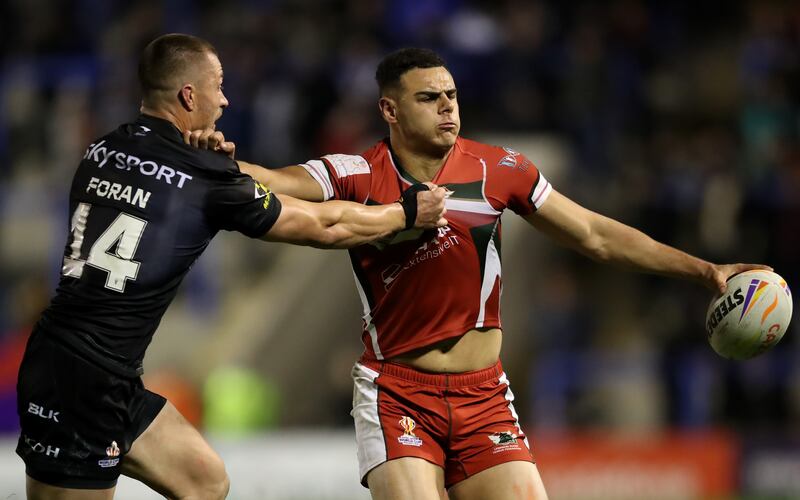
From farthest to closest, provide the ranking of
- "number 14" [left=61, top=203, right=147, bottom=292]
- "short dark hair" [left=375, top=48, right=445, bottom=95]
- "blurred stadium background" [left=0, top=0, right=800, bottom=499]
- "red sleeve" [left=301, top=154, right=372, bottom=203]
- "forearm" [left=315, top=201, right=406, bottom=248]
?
1. "blurred stadium background" [left=0, top=0, right=800, bottom=499]
2. "short dark hair" [left=375, top=48, right=445, bottom=95]
3. "red sleeve" [left=301, top=154, right=372, bottom=203]
4. "forearm" [left=315, top=201, right=406, bottom=248]
5. "number 14" [left=61, top=203, right=147, bottom=292]

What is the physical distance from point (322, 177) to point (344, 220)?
45 cm

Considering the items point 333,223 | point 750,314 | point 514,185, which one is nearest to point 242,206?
point 333,223

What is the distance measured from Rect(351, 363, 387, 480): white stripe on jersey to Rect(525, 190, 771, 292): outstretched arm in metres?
1.18

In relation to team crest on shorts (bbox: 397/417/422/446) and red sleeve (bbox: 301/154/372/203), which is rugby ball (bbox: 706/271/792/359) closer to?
team crest on shorts (bbox: 397/417/422/446)

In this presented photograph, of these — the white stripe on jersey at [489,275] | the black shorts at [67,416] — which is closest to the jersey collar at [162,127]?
the black shorts at [67,416]

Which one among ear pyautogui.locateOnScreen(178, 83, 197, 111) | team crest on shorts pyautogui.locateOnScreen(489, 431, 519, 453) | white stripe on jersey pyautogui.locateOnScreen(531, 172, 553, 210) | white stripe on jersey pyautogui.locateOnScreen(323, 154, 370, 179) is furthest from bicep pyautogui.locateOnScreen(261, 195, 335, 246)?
team crest on shorts pyautogui.locateOnScreen(489, 431, 519, 453)

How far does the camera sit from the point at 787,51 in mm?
15422

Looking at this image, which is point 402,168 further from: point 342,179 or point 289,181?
point 289,181

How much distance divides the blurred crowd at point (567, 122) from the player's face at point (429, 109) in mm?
7983

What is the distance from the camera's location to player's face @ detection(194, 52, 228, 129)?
5.88m

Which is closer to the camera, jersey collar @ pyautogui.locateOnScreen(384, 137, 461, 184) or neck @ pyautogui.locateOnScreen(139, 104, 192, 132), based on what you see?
neck @ pyautogui.locateOnScreen(139, 104, 192, 132)

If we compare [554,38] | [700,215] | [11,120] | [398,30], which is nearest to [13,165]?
[11,120]

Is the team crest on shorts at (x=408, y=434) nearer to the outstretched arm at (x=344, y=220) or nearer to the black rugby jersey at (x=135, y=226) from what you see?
the outstretched arm at (x=344, y=220)

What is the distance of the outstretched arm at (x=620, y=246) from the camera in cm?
661
